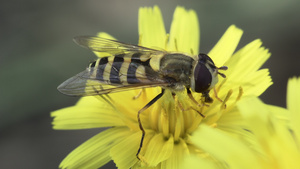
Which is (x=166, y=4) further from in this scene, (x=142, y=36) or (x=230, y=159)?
(x=230, y=159)

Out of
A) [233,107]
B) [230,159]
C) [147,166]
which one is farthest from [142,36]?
[230,159]

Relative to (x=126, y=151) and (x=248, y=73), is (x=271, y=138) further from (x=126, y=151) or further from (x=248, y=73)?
(x=248, y=73)

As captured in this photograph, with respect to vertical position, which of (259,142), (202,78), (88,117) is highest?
(202,78)

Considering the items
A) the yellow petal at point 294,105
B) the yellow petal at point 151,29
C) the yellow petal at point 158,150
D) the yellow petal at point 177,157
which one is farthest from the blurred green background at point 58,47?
the yellow petal at point 294,105

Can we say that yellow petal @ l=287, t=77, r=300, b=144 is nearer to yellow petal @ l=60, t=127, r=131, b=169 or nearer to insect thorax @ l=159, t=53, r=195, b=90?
insect thorax @ l=159, t=53, r=195, b=90

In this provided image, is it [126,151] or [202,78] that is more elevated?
[202,78]

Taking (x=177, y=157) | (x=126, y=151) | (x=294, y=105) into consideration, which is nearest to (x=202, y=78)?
(x=177, y=157)

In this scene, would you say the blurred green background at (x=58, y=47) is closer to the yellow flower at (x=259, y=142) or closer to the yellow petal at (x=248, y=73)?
the yellow petal at (x=248, y=73)
